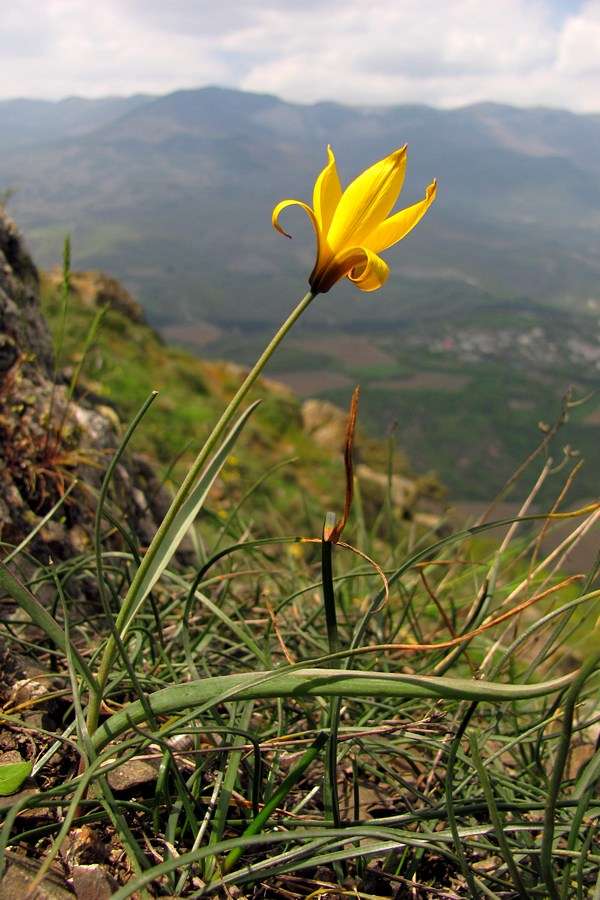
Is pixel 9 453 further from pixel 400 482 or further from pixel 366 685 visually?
pixel 400 482

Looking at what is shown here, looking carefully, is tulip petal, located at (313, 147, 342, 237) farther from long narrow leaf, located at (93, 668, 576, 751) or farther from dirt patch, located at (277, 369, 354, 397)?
dirt patch, located at (277, 369, 354, 397)

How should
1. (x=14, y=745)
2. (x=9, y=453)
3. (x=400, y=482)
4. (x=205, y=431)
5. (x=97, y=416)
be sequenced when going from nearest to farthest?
(x=14, y=745) → (x=9, y=453) → (x=97, y=416) → (x=205, y=431) → (x=400, y=482)

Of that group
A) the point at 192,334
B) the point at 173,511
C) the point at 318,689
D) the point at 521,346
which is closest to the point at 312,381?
the point at 192,334

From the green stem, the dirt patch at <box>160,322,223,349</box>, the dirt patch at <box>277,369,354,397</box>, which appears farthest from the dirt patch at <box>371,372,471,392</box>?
the green stem

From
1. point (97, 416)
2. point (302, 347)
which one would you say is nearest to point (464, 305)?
point (302, 347)

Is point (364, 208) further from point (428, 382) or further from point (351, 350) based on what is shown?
point (351, 350)
